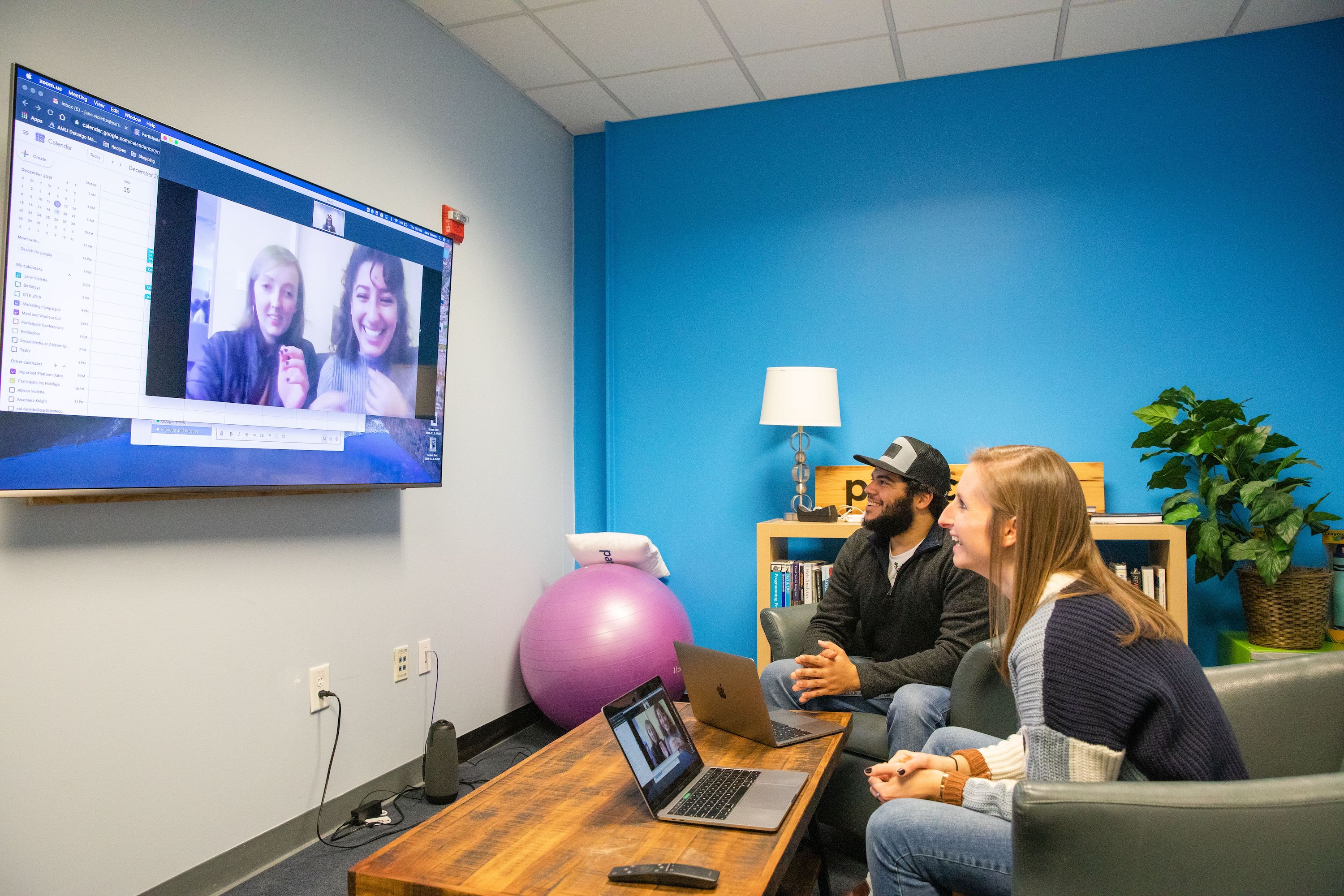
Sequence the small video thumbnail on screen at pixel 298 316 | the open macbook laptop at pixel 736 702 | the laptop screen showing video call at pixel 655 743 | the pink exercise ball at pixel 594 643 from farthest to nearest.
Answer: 1. the pink exercise ball at pixel 594 643
2. the small video thumbnail on screen at pixel 298 316
3. the open macbook laptop at pixel 736 702
4. the laptop screen showing video call at pixel 655 743

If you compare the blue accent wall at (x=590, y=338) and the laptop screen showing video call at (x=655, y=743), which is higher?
the blue accent wall at (x=590, y=338)

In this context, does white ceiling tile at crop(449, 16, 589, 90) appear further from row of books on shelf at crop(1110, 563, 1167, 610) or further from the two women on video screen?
row of books on shelf at crop(1110, 563, 1167, 610)

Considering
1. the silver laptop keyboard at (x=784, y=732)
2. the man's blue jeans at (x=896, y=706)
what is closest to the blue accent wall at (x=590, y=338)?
the man's blue jeans at (x=896, y=706)

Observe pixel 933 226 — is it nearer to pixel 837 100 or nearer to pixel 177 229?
pixel 837 100

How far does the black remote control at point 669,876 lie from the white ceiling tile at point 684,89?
3.15m

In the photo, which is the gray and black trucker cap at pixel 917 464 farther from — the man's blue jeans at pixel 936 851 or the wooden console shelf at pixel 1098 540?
the man's blue jeans at pixel 936 851

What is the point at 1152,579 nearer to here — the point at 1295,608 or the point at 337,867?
the point at 1295,608

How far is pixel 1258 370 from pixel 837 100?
2.00 metres

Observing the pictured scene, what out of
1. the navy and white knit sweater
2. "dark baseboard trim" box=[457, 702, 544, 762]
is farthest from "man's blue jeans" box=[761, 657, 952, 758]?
"dark baseboard trim" box=[457, 702, 544, 762]

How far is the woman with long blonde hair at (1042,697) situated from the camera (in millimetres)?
1303

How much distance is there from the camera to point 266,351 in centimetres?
226

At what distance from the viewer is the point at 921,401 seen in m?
3.68

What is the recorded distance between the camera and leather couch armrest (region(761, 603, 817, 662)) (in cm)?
288

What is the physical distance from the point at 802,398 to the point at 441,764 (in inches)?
74.2
